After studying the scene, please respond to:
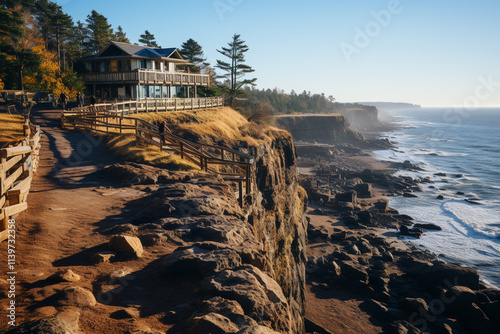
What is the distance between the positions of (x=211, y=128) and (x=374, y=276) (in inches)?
754

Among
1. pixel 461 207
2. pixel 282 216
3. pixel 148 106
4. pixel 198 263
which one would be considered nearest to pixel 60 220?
pixel 198 263

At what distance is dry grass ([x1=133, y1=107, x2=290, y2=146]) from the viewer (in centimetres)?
3184

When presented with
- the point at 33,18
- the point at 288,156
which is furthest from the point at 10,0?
the point at 288,156

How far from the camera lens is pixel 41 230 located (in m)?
9.48

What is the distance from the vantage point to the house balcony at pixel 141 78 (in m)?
43.1

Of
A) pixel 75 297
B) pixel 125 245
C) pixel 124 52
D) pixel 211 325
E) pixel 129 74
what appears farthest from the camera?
pixel 124 52

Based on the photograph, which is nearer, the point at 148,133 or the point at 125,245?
the point at 125,245

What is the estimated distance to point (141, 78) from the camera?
43.1 m

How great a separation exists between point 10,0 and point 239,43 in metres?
42.3

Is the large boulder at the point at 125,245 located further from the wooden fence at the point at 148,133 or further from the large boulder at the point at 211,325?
the wooden fence at the point at 148,133

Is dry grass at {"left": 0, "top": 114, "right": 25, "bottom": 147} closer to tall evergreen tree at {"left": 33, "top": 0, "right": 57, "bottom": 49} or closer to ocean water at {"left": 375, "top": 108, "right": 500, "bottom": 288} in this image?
ocean water at {"left": 375, "top": 108, "right": 500, "bottom": 288}

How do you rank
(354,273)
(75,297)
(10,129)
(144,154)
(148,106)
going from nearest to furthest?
1. (75,297)
2. (144,154)
3. (10,129)
4. (354,273)
5. (148,106)

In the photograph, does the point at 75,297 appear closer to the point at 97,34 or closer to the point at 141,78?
the point at 141,78

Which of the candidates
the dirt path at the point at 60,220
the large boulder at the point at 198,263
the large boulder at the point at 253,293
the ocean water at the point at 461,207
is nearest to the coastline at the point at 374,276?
the ocean water at the point at 461,207
